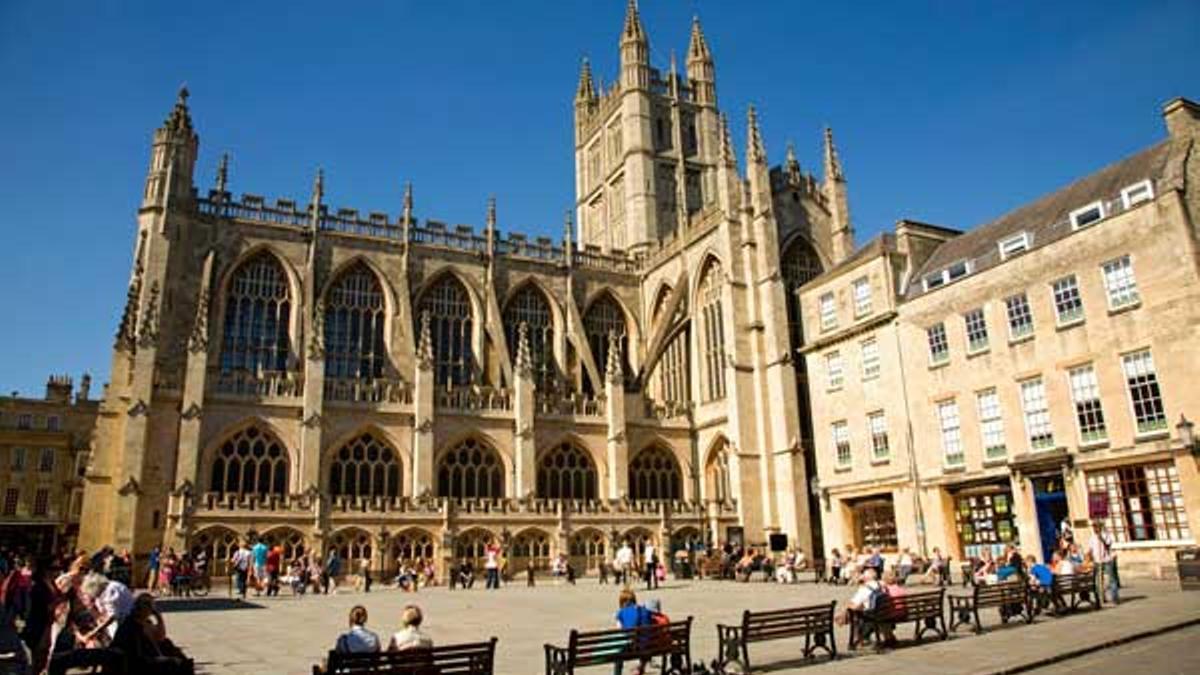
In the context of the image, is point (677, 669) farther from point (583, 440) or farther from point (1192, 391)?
point (583, 440)

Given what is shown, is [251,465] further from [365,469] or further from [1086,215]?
[1086,215]

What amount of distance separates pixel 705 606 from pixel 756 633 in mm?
8436

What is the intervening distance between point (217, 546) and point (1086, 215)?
29034 mm

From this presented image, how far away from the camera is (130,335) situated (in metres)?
32.8

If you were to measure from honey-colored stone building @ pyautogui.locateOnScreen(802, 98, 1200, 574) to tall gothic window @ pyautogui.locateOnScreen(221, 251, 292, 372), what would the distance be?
24004mm

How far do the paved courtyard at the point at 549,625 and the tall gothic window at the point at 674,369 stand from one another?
19138 mm

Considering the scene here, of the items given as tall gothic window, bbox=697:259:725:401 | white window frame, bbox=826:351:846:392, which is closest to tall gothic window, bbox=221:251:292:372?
tall gothic window, bbox=697:259:725:401

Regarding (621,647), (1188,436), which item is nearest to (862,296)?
(1188,436)

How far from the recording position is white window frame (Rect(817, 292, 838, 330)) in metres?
31.5

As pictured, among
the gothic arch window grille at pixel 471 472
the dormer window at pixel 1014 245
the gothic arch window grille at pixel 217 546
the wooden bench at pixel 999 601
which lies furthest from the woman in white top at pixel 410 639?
the gothic arch window grille at pixel 471 472

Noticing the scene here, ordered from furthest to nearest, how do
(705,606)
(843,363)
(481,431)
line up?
(481,431)
(843,363)
(705,606)

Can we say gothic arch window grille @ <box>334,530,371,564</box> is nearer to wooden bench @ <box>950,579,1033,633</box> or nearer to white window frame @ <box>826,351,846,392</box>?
white window frame @ <box>826,351,846,392</box>

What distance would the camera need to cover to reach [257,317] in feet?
127

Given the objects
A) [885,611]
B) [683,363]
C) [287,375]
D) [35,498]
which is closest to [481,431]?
[287,375]
